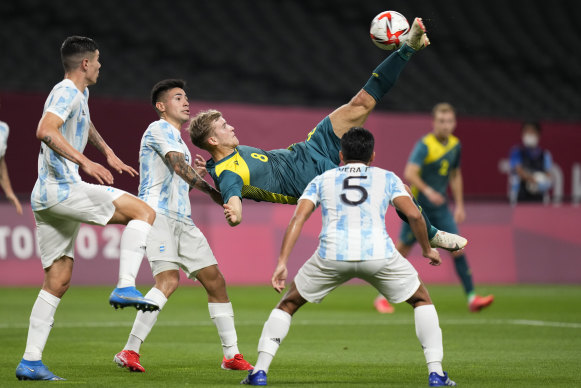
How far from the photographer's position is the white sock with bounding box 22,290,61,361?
735cm

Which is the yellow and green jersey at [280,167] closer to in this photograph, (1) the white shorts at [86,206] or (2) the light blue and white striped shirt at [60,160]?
(1) the white shorts at [86,206]

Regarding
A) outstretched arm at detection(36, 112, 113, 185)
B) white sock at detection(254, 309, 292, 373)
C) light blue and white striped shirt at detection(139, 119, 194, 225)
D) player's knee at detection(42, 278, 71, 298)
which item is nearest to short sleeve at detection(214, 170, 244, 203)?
→ light blue and white striped shirt at detection(139, 119, 194, 225)

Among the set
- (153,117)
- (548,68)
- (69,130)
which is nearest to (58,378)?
(69,130)

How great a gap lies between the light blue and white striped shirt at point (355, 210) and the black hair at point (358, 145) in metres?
0.06

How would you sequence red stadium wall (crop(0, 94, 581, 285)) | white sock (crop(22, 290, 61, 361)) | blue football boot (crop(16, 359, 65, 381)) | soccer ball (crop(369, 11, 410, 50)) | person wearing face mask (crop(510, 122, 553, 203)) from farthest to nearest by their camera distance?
person wearing face mask (crop(510, 122, 553, 203)), red stadium wall (crop(0, 94, 581, 285)), soccer ball (crop(369, 11, 410, 50)), white sock (crop(22, 290, 61, 361)), blue football boot (crop(16, 359, 65, 381))

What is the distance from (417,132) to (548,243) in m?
3.18

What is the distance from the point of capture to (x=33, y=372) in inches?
285

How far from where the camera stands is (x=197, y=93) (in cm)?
2086

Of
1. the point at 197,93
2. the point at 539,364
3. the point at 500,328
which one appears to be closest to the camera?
the point at 539,364

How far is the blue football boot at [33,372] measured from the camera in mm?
7234

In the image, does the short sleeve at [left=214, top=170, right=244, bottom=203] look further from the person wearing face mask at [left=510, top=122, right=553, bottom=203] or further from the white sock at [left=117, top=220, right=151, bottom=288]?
the person wearing face mask at [left=510, top=122, right=553, bottom=203]

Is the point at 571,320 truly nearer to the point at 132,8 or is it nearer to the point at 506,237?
the point at 506,237

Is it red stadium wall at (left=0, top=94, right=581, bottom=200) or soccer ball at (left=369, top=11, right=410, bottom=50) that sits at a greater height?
red stadium wall at (left=0, top=94, right=581, bottom=200)

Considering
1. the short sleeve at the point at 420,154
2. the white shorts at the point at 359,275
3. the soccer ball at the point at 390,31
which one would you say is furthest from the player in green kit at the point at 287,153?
the short sleeve at the point at 420,154
